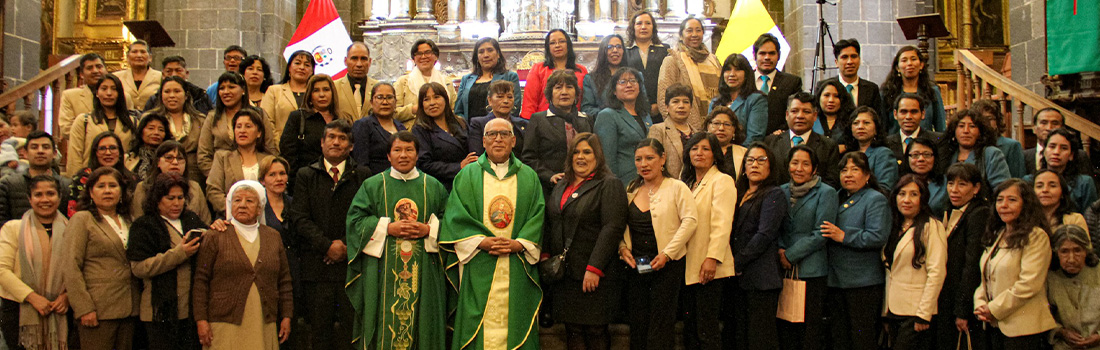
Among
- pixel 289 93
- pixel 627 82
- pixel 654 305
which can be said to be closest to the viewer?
pixel 654 305

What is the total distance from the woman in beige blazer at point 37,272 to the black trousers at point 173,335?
18.7 inches

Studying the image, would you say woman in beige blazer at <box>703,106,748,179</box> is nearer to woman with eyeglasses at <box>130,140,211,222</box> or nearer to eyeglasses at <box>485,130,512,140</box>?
eyeglasses at <box>485,130,512,140</box>

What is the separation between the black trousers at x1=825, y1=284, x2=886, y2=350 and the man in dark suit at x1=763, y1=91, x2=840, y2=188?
694mm

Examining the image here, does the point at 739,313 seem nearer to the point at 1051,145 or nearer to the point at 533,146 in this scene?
the point at 533,146

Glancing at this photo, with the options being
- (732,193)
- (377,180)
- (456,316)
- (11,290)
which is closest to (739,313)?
(732,193)

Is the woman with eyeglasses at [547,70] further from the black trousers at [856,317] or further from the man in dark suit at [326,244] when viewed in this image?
the black trousers at [856,317]

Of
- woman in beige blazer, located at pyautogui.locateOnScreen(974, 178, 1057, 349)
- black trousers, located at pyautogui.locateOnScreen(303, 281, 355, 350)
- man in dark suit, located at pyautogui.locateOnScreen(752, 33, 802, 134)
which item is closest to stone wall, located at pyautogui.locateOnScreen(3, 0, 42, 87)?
black trousers, located at pyautogui.locateOnScreen(303, 281, 355, 350)

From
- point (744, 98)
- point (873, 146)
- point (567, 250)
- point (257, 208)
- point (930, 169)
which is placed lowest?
point (567, 250)

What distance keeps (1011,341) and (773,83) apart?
218cm

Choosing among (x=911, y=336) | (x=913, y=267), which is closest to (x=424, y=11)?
(x=913, y=267)

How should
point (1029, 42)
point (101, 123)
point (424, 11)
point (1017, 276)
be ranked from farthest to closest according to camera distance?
point (424, 11) → point (1029, 42) → point (101, 123) → point (1017, 276)

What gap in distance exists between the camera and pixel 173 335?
4980mm

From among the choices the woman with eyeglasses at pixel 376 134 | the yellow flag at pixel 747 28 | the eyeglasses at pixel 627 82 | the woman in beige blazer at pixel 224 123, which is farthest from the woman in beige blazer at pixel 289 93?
the yellow flag at pixel 747 28

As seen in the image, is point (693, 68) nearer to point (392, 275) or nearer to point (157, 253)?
point (392, 275)
